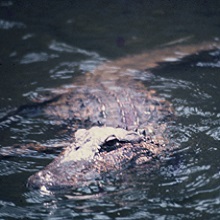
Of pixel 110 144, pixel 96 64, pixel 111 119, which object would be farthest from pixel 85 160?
pixel 96 64

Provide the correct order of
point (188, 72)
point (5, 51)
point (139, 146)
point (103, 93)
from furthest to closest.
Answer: point (5, 51) < point (188, 72) < point (103, 93) < point (139, 146)

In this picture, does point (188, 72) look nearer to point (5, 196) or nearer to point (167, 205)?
point (167, 205)

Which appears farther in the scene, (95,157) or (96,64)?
(96,64)

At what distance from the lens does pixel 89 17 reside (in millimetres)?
8336

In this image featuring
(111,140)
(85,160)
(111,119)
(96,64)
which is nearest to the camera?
(85,160)

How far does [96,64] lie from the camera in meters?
6.89

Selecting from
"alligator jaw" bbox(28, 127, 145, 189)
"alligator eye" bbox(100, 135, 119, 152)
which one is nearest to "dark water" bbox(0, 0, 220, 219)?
"alligator jaw" bbox(28, 127, 145, 189)

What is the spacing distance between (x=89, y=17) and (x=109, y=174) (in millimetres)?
4675

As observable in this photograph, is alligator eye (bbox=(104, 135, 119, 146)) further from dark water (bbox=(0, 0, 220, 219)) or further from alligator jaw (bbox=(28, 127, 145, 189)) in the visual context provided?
dark water (bbox=(0, 0, 220, 219))

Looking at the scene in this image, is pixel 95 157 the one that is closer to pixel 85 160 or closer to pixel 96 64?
pixel 85 160

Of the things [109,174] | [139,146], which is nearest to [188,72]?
[139,146]

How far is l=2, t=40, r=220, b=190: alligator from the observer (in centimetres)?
406

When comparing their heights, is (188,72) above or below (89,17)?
below

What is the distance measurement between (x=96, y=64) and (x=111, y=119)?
1.85 meters
